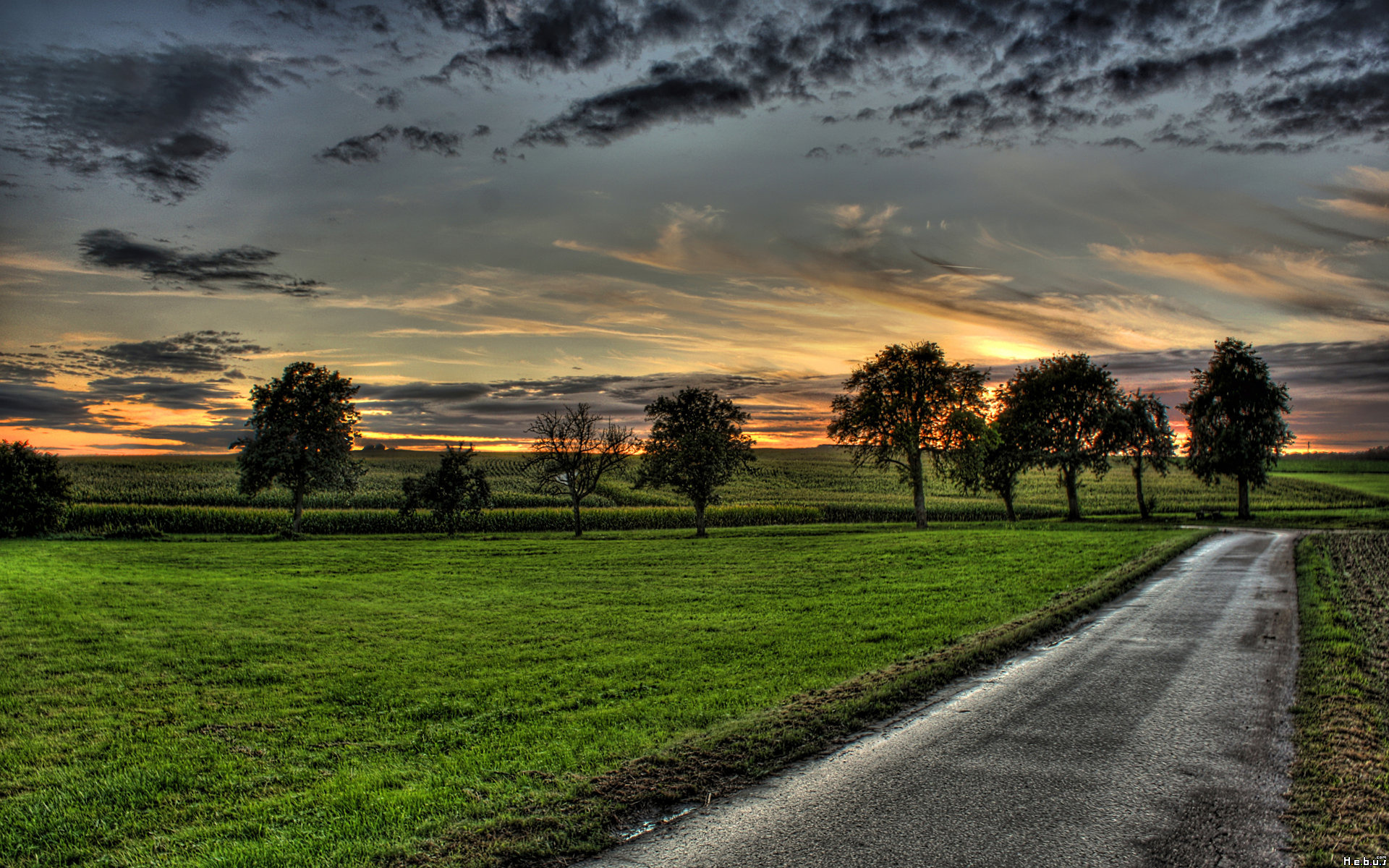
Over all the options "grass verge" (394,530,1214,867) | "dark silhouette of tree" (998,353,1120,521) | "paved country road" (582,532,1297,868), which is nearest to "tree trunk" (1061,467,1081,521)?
"dark silhouette of tree" (998,353,1120,521)

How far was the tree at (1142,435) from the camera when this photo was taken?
5222 cm

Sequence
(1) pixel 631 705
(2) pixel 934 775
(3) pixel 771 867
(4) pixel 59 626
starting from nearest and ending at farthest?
(3) pixel 771 867 < (2) pixel 934 775 < (1) pixel 631 705 < (4) pixel 59 626

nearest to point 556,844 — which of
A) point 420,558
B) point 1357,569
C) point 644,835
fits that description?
point 644,835

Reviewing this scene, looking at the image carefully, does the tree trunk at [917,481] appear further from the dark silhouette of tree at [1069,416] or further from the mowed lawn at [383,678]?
the mowed lawn at [383,678]

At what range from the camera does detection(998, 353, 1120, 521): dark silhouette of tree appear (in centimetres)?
5225

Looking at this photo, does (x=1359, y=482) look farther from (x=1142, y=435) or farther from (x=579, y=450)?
(x=579, y=450)

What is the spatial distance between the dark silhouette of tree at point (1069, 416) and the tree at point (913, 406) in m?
8.00

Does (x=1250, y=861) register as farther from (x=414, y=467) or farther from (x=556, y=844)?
(x=414, y=467)

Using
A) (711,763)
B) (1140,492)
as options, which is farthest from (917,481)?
(711,763)

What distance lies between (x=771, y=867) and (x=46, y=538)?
5826cm

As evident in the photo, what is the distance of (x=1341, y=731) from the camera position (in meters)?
7.53

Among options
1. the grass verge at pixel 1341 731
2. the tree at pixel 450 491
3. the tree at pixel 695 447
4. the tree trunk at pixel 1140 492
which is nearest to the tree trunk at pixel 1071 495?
the tree trunk at pixel 1140 492

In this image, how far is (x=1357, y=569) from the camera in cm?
2008

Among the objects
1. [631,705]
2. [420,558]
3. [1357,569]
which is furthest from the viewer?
[420,558]
